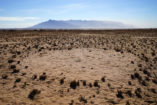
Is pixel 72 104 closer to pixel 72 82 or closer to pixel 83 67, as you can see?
pixel 72 82

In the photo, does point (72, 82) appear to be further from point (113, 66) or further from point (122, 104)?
point (113, 66)

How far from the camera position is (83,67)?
330 inches

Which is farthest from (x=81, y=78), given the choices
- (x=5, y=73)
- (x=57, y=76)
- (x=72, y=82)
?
(x=5, y=73)

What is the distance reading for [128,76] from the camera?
6879mm

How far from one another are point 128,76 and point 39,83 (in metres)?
4.64

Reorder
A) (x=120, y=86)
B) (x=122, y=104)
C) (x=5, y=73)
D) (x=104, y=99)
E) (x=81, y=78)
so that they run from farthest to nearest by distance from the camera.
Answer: (x=5, y=73), (x=81, y=78), (x=120, y=86), (x=104, y=99), (x=122, y=104)

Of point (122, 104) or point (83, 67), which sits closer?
point (122, 104)

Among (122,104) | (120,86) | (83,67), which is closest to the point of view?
(122,104)

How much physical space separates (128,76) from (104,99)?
106 inches

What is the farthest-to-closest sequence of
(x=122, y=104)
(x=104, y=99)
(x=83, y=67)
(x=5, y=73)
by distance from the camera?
(x=83, y=67) → (x=5, y=73) → (x=104, y=99) → (x=122, y=104)

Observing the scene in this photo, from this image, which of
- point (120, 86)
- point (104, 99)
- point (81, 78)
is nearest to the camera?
point (104, 99)

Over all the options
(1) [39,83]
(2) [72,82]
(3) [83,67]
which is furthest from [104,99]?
(3) [83,67]

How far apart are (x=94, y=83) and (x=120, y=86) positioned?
119cm

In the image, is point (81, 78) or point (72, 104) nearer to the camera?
point (72, 104)
